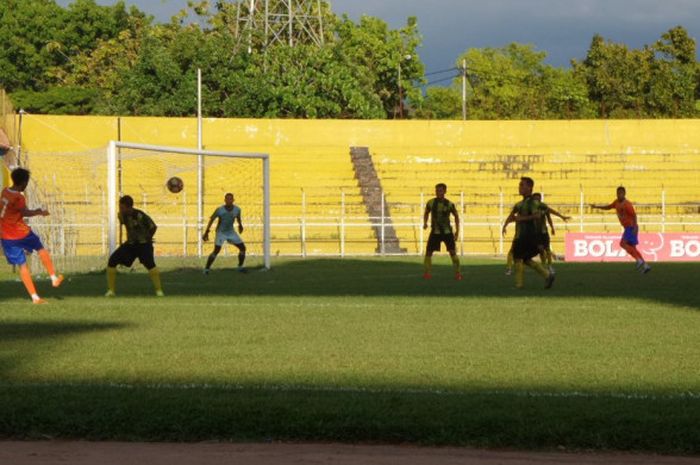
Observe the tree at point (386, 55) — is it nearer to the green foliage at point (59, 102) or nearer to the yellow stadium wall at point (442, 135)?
the green foliage at point (59, 102)

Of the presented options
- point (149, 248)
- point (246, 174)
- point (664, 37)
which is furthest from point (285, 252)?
point (664, 37)

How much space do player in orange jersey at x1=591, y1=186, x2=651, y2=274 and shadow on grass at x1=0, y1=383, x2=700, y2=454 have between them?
2154 centimetres

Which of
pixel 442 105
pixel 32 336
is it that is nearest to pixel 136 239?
pixel 32 336

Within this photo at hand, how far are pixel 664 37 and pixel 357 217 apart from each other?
40.9 m

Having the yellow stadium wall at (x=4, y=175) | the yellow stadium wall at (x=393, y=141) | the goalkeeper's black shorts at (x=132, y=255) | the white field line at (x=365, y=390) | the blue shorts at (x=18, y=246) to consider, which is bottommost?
the white field line at (x=365, y=390)

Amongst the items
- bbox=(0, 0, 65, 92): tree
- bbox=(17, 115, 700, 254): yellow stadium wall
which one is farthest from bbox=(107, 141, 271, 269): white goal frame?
bbox=(0, 0, 65, 92): tree

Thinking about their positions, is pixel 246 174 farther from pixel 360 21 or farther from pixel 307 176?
pixel 360 21

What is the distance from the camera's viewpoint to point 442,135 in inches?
2164

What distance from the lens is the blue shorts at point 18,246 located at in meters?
18.6

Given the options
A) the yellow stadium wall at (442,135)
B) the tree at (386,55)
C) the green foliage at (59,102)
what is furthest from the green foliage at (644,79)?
the green foliage at (59,102)

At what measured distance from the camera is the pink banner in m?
43.1

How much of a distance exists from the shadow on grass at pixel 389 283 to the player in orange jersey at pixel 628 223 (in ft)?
1.08

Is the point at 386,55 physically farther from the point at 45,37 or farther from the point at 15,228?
the point at 15,228

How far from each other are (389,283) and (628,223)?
796 cm
